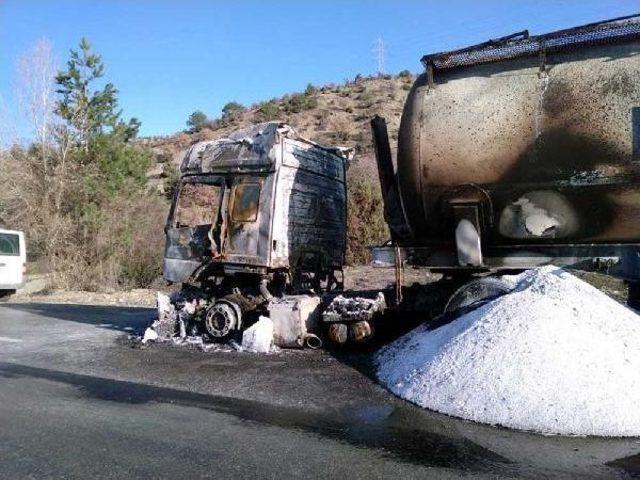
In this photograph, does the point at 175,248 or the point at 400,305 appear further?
the point at 175,248

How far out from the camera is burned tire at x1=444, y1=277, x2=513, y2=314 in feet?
24.5

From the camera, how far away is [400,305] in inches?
336

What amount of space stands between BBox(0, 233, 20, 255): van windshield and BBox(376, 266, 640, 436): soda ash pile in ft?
47.4

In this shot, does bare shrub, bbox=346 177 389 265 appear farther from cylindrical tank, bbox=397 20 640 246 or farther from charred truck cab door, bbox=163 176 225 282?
cylindrical tank, bbox=397 20 640 246

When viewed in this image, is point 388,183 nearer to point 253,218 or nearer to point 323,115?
point 253,218

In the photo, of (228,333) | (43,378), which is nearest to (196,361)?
(228,333)

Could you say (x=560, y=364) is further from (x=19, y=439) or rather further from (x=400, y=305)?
(x=19, y=439)

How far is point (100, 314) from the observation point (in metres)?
14.1

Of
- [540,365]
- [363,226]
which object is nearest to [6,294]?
[363,226]

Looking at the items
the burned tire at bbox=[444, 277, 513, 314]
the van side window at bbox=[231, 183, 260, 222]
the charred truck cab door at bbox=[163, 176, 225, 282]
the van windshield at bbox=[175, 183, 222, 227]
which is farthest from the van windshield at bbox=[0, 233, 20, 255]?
the burned tire at bbox=[444, 277, 513, 314]

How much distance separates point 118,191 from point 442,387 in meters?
18.4

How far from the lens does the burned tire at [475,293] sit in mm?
7457

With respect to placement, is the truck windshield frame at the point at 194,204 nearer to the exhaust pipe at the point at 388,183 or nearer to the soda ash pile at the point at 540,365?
the exhaust pipe at the point at 388,183

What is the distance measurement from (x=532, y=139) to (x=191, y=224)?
545 centimetres
